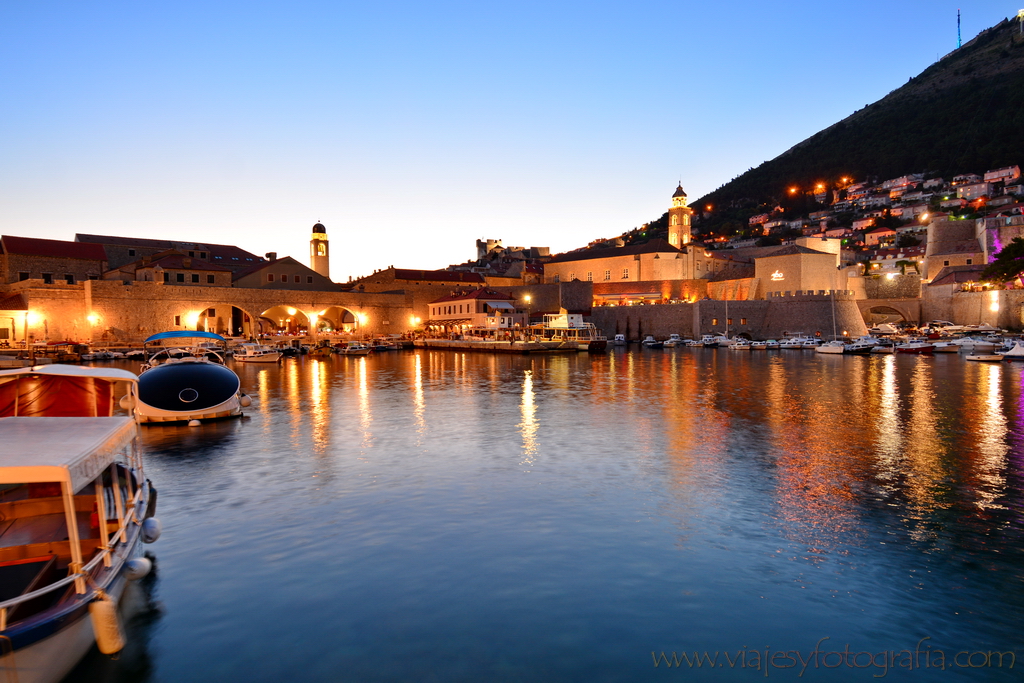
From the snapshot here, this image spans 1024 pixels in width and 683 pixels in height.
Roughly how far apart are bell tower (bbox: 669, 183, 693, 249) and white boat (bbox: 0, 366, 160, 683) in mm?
73024

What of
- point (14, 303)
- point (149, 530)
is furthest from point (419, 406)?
point (14, 303)

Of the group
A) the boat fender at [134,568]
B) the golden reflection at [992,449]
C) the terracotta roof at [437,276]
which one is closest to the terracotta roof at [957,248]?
the golden reflection at [992,449]

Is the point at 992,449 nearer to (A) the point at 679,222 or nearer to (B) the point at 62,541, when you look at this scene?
(B) the point at 62,541

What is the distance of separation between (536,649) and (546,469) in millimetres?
5924

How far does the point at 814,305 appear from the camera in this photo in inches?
2141

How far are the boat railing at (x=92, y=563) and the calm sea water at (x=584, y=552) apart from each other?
0.76 metres

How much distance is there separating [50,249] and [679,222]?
65.2 meters

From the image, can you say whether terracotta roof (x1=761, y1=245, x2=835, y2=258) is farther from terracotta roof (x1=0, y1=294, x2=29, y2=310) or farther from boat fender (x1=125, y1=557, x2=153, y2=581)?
terracotta roof (x1=0, y1=294, x2=29, y2=310)

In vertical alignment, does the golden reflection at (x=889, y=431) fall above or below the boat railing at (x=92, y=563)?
below

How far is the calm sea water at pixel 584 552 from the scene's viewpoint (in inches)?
194

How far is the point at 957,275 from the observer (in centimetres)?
5256

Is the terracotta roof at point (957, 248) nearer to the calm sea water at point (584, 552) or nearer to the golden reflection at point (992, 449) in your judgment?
the golden reflection at point (992, 449)

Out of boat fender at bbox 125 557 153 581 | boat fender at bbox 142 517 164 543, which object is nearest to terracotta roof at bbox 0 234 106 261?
boat fender at bbox 142 517 164 543

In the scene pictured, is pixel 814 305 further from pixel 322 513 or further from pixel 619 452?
pixel 322 513
